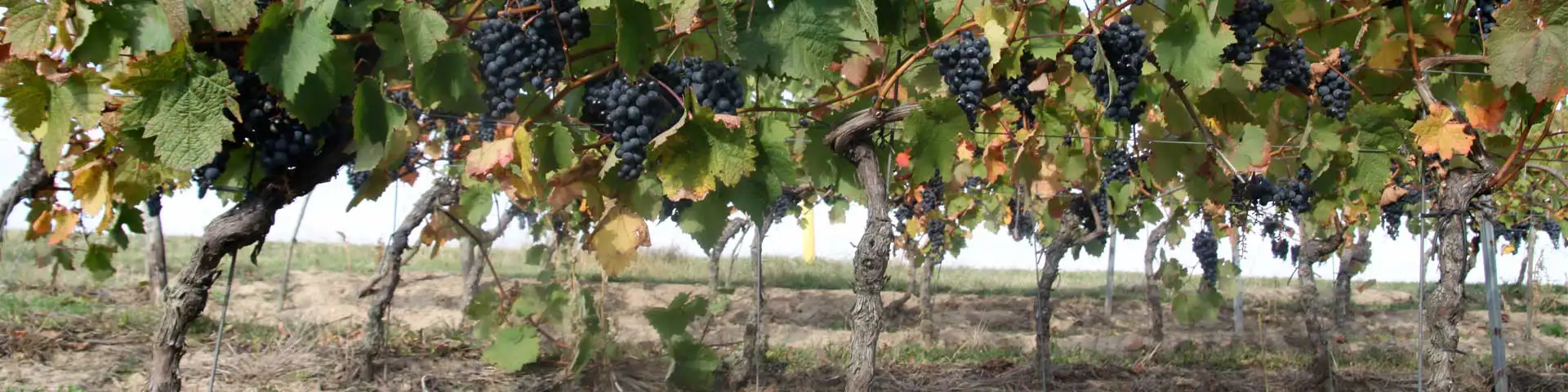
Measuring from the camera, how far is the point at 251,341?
17.4 ft

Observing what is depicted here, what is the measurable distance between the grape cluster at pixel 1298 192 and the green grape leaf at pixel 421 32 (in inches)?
161

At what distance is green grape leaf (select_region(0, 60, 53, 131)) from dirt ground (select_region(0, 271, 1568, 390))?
7.75 feet

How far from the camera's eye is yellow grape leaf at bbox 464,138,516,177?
93.7 inches

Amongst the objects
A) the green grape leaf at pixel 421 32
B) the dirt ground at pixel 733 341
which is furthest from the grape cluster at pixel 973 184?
the green grape leaf at pixel 421 32

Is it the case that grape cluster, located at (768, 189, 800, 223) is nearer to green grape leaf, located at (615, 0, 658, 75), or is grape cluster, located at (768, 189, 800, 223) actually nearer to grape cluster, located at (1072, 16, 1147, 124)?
grape cluster, located at (1072, 16, 1147, 124)

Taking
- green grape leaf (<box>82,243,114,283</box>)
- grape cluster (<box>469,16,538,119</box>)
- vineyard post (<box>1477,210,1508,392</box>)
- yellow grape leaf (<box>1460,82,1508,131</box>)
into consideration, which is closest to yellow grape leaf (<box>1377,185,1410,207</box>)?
vineyard post (<box>1477,210,1508,392</box>)

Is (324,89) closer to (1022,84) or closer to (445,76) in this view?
(445,76)

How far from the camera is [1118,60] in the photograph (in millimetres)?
2635

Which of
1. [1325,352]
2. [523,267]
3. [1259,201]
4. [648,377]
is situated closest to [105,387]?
[648,377]

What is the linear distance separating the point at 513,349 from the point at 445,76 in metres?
2.50

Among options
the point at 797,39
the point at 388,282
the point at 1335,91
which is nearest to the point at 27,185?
the point at 388,282

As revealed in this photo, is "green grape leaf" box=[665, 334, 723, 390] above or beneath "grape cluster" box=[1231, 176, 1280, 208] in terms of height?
beneath

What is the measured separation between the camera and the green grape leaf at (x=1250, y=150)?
3.32m

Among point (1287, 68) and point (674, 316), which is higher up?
point (1287, 68)
